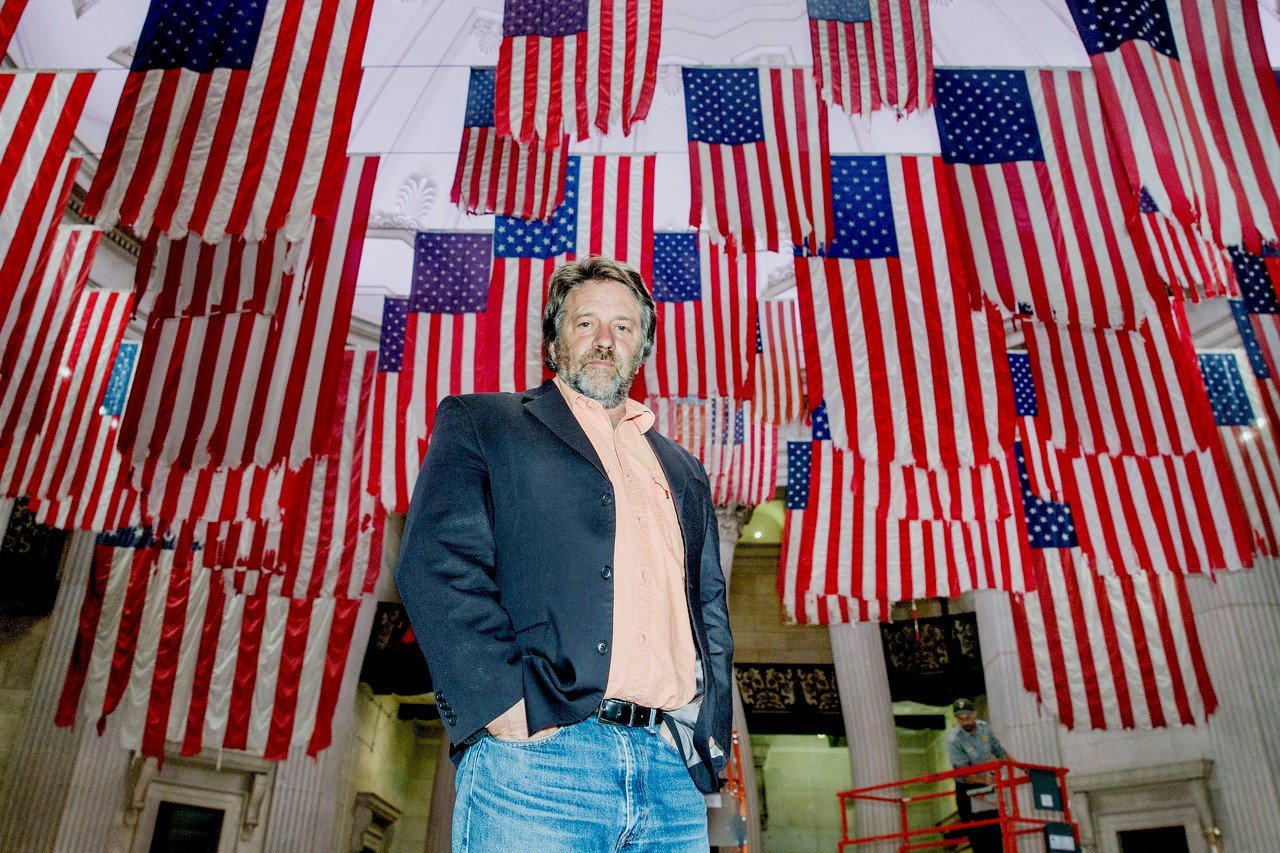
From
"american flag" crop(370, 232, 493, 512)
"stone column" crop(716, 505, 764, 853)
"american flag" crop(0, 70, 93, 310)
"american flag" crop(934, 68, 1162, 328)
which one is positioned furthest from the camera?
"stone column" crop(716, 505, 764, 853)

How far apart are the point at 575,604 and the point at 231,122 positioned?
4.69 m

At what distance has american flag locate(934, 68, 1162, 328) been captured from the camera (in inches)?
247

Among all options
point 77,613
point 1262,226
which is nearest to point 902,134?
point 1262,226

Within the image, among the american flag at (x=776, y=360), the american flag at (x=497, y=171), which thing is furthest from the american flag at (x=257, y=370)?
the american flag at (x=776, y=360)

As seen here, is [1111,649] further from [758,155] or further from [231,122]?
[231,122]

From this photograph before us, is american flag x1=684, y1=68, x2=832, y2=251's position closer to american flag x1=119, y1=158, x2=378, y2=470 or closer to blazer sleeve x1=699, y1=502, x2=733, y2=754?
american flag x1=119, y1=158, x2=378, y2=470

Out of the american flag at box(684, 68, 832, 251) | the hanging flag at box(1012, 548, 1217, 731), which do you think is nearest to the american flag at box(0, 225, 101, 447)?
the american flag at box(684, 68, 832, 251)

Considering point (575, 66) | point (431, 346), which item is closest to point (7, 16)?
point (575, 66)

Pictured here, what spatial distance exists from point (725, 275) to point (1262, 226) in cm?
554

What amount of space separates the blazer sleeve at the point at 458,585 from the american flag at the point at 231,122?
3767mm

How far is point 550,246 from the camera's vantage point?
7965 mm

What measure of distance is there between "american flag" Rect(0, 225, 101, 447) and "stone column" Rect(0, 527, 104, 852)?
12.5 ft

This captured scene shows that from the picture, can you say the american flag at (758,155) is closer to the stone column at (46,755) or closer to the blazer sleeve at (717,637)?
the blazer sleeve at (717,637)

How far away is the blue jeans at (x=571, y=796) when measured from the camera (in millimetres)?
1619
